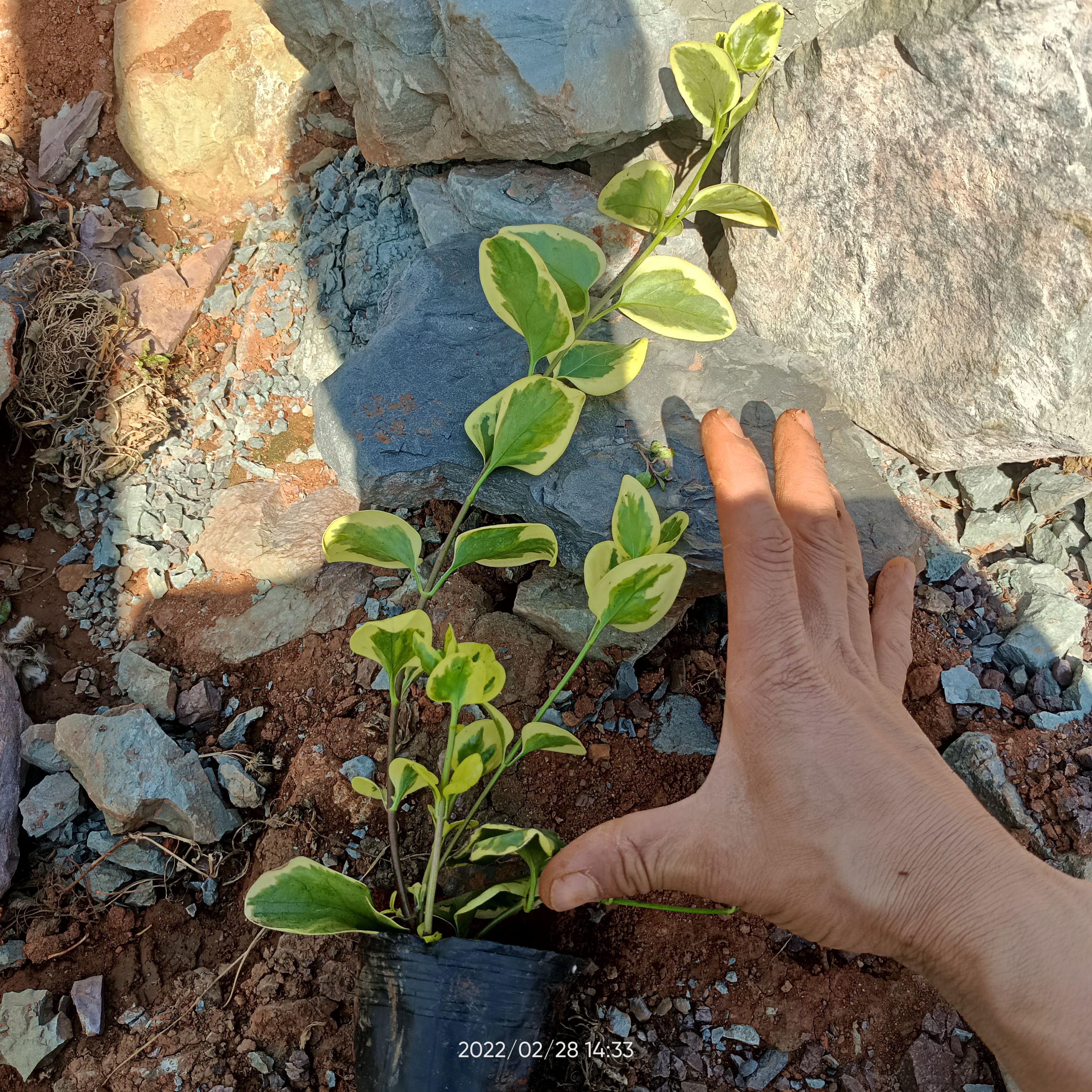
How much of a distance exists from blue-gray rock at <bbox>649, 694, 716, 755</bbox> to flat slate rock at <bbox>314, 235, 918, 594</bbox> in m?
0.21

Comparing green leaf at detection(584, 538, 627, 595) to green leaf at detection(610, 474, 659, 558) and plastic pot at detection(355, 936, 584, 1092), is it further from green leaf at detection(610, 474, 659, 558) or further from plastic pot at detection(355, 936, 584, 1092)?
plastic pot at detection(355, 936, 584, 1092)

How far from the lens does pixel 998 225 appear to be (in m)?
1.36

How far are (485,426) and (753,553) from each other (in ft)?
1.69

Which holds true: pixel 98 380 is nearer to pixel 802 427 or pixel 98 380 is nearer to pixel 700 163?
pixel 700 163

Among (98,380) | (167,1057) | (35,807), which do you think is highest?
(98,380)

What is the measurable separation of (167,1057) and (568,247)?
59.2 inches

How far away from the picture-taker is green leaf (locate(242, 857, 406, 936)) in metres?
1.14

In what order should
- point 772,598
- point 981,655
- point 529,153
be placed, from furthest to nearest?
point 529,153 → point 981,655 → point 772,598

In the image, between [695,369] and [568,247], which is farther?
[695,369]

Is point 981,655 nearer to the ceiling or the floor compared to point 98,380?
nearer to the floor

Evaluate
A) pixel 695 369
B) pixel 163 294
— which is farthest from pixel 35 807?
pixel 695 369

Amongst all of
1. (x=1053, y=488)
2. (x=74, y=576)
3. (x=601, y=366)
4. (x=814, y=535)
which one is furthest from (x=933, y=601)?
(x=74, y=576)

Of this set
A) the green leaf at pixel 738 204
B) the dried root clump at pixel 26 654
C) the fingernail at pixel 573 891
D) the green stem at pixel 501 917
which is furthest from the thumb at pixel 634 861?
the dried root clump at pixel 26 654

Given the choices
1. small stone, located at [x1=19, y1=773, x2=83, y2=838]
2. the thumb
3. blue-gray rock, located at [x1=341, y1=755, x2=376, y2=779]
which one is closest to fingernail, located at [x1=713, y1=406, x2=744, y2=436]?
the thumb
